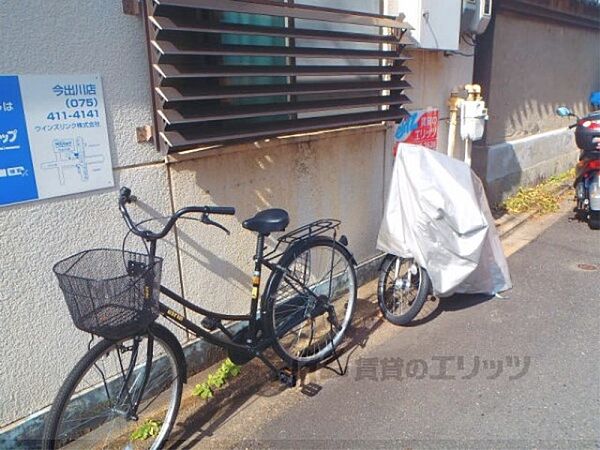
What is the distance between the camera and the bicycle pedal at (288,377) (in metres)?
3.15

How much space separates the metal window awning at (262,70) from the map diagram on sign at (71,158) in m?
0.42

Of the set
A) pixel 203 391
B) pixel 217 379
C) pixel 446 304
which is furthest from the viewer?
pixel 446 304

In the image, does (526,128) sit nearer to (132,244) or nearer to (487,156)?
(487,156)

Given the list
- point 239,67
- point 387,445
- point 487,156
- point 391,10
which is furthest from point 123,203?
point 487,156

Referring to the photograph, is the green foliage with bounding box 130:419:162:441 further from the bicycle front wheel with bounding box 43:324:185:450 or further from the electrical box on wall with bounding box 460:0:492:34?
the electrical box on wall with bounding box 460:0:492:34

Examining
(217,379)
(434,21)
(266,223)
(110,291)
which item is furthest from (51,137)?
(434,21)

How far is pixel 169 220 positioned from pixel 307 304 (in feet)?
4.31

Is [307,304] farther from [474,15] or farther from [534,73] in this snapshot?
[534,73]

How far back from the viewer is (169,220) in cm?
242

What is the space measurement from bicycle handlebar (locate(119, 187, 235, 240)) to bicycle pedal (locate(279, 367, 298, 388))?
1269 mm

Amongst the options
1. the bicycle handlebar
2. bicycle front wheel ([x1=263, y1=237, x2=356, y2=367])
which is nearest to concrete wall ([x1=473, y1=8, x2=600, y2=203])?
bicycle front wheel ([x1=263, y1=237, x2=356, y2=367])

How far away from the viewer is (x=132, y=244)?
283 cm

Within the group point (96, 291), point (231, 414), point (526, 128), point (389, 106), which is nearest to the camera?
point (96, 291)

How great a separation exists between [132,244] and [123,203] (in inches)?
15.9
